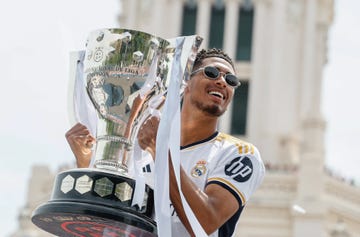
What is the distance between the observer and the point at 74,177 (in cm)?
475

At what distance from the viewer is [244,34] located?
40.9 m

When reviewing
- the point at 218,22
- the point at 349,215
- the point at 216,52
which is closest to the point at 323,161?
the point at 349,215

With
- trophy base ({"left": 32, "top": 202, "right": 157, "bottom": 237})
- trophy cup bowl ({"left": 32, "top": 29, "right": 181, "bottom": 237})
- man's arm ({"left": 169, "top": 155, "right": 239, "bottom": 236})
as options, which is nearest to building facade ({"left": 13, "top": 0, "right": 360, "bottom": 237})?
trophy cup bowl ({"left": 32, "top": 29, "right": 181, "bottom": 237})

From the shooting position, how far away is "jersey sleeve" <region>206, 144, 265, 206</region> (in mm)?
4770

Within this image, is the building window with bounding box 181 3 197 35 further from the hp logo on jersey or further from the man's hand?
the man's hand

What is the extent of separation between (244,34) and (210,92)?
3608cm

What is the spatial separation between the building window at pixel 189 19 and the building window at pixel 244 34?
1707 mm

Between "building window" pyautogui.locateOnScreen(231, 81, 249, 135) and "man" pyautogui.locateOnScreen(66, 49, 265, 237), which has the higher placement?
"man" pyautogui.locateOnScreen(66, 49, 265, 237)

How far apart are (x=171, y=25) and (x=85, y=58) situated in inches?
1439

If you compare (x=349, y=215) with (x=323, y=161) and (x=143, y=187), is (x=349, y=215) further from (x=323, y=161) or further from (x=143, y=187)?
(x=143, y=187)

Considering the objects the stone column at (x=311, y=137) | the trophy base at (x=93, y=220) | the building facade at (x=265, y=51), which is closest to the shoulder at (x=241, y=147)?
the trophy base at (x=93, y=220)

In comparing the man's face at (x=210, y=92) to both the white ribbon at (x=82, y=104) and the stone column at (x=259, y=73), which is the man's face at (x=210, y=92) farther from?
the stone column at (x=259, y=73)

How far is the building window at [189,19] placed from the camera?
1636 inches

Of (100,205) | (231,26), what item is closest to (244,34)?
(231,26)
